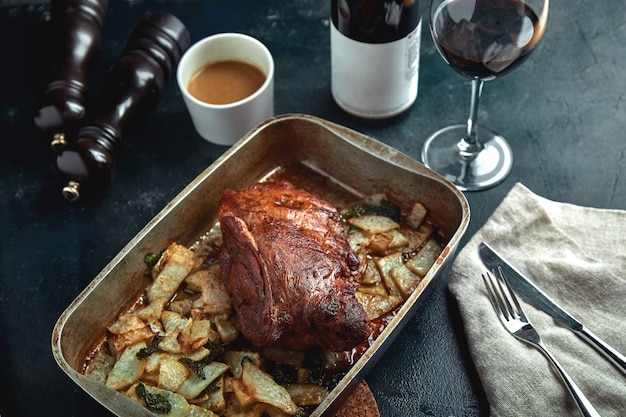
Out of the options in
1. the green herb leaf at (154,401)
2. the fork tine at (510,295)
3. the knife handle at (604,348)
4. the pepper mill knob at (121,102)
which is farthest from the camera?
the pepper mill knob at (121,102)

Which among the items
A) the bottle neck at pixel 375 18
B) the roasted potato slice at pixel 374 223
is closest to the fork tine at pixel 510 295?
the roasted potato slice at pixel 374 223

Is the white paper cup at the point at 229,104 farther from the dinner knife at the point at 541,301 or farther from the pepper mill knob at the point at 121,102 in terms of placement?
the dinner knife at the point at 541,301

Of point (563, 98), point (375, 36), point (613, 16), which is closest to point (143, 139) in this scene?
point (375, 36)

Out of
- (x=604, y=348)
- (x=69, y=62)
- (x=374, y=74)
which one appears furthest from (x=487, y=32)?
(x=69, y=62)

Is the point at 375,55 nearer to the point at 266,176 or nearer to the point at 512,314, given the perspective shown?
the point at 266,176

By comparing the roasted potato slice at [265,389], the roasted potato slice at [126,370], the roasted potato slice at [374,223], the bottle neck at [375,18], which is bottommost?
the roasted potato slice at [126,370]

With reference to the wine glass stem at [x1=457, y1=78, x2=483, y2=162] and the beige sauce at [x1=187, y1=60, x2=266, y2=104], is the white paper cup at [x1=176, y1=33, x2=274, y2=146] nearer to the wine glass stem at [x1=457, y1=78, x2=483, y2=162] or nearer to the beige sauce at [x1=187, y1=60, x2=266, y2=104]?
the beige sauce at [x1=187, y1=60, x2=266, y2=104]
